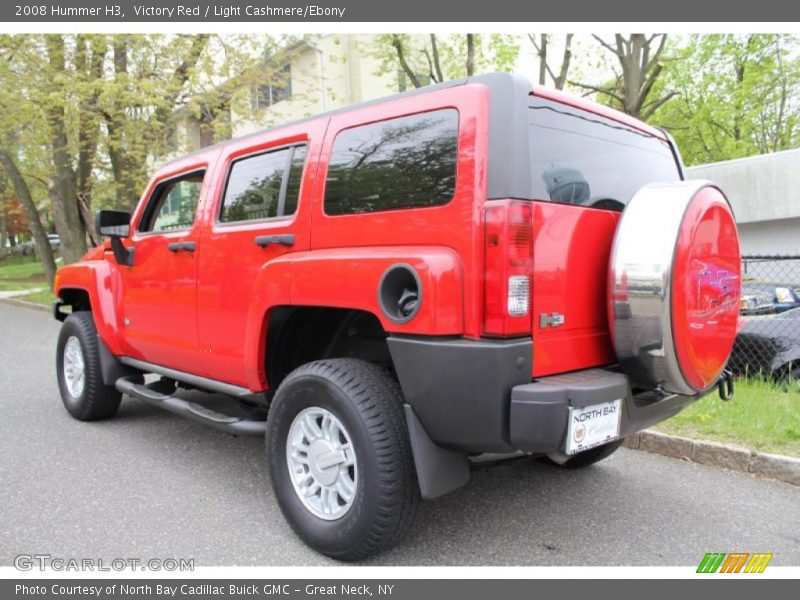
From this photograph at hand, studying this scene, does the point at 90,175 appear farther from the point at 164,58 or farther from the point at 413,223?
the point at 413,223

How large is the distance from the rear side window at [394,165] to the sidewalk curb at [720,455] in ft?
8.84

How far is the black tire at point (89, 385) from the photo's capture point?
4746 mm

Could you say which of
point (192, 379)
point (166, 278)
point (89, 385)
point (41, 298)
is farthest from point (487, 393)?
point (41, 298)

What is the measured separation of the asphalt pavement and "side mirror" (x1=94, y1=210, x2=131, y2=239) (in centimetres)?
156

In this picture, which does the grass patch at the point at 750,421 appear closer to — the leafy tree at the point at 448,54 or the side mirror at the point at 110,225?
the side mirror at the point at 110,225

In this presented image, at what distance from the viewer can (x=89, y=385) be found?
4.78 m

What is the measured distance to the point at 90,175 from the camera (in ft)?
46.9

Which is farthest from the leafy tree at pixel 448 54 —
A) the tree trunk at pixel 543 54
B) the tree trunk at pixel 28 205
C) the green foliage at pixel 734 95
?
the tree trunk at pixel 28 205

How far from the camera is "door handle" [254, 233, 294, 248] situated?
120 inches

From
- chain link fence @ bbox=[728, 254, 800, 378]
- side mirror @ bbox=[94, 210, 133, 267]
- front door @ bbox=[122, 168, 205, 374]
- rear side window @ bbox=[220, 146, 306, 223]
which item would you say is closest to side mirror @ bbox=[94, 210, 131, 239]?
side mirror @ bbox=[94, 210, 133, 267]

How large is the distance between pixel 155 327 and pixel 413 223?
239 centimetres

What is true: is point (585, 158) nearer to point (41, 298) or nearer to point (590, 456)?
point (590, 456)

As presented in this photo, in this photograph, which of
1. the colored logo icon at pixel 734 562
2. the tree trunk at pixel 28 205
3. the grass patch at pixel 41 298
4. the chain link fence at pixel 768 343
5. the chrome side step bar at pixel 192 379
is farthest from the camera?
the tree trunk at pixel 28 205

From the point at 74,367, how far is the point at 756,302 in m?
6.62
